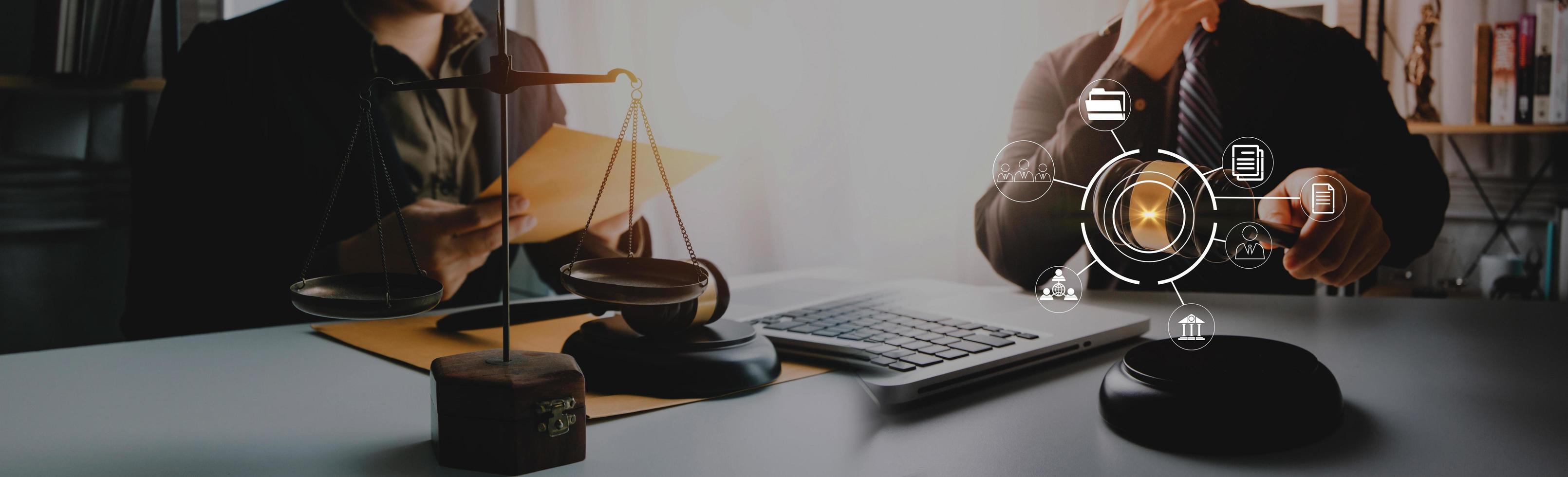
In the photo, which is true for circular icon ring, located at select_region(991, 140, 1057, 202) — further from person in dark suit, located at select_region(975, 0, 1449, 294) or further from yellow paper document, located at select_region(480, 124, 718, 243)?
yellow paper document, located at select_region(480, 124, 718, 243)

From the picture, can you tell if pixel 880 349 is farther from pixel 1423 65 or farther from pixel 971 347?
pixel 1423 65

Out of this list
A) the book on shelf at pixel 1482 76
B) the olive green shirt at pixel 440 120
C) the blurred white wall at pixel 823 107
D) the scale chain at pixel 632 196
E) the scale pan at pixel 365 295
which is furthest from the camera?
the book on shelf at pixel 1482 76

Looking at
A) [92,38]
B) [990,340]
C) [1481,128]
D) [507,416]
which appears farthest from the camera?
[1481,128]

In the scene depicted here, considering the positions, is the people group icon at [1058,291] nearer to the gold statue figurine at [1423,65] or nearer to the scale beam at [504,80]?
the scale beam at [504,80]

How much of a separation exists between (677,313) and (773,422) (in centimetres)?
11

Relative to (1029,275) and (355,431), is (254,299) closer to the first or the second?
(355,431)

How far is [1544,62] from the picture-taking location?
3.65 feet

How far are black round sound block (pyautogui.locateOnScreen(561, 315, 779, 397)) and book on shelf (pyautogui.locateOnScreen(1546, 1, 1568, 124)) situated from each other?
1141 millimetres

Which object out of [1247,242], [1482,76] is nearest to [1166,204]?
[1247,242]

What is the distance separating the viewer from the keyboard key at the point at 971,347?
62cm

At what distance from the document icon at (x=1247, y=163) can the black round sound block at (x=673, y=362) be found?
0.33 metres

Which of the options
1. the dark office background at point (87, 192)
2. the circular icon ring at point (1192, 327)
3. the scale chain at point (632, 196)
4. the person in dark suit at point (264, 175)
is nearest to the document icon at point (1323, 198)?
the circular icon ring at point (1192, 327)

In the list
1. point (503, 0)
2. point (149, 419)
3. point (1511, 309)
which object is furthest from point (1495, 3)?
point (149, 419)

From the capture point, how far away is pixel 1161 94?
58 cm
